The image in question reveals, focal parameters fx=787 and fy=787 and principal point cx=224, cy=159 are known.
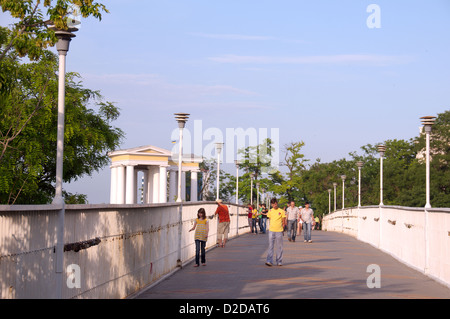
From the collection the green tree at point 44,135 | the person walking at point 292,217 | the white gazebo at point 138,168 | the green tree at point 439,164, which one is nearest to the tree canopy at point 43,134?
the green tree at point 44,135

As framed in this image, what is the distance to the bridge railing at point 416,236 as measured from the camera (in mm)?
17328

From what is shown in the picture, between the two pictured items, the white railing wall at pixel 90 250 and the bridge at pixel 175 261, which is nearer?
the white railing wall at pixel 90 250

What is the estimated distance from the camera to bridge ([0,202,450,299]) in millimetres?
8975

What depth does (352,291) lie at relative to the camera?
15078 mm

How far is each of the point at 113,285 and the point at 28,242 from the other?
4658 mm

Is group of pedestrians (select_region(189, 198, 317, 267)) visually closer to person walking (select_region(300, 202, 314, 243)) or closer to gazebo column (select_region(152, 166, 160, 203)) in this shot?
person walking (select_region(300, 202, 314, 243))

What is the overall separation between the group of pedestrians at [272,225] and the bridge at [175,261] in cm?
48

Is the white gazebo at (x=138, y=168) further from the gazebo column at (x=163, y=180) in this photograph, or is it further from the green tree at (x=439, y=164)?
the green tree at (x=439, y=164)

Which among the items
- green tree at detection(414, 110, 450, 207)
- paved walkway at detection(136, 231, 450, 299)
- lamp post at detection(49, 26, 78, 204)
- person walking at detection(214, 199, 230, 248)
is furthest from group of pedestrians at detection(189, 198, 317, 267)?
green tree at detection(414, 110, 450, 207)

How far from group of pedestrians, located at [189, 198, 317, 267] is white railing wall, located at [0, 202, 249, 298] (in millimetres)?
1019

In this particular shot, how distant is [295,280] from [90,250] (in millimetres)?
6708

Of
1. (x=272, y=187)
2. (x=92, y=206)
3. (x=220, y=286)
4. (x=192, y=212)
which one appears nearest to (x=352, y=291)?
(x=220, y=286)

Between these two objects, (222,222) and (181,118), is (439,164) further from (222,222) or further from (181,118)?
(181,118)
